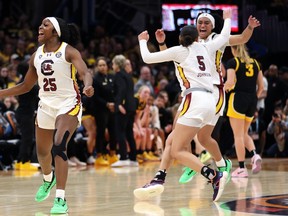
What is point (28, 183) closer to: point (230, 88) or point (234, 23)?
point (230, 88)

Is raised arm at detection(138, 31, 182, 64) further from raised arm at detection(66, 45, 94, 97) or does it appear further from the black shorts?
the black shorts

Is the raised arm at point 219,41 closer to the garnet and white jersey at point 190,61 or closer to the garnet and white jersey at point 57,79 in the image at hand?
the garnet and white jersey at point 190,61

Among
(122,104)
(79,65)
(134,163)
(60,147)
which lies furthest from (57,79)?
(134,163)

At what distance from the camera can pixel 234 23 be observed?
21328mm

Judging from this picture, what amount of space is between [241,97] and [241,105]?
0.17 meters

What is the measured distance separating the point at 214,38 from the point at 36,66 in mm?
2233

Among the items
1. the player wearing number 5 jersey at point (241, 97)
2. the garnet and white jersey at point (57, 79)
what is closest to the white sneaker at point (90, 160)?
the player wearing number 5 jersey at point (241, 97)

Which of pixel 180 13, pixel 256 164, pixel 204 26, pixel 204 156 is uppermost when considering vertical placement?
pixel 180 13

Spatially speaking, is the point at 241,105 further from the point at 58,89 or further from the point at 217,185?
the point at 58,89

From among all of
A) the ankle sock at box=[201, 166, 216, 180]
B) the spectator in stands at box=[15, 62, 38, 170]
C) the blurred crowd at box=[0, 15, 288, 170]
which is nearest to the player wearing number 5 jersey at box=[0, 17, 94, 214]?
the ankle sock at box=[201, 166, 216, 180]

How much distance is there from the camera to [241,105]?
453 inches

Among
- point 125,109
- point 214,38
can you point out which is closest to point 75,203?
point 214,38

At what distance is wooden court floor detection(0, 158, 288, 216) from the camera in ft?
24.7

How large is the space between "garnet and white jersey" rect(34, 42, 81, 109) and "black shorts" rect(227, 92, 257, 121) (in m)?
4.04
